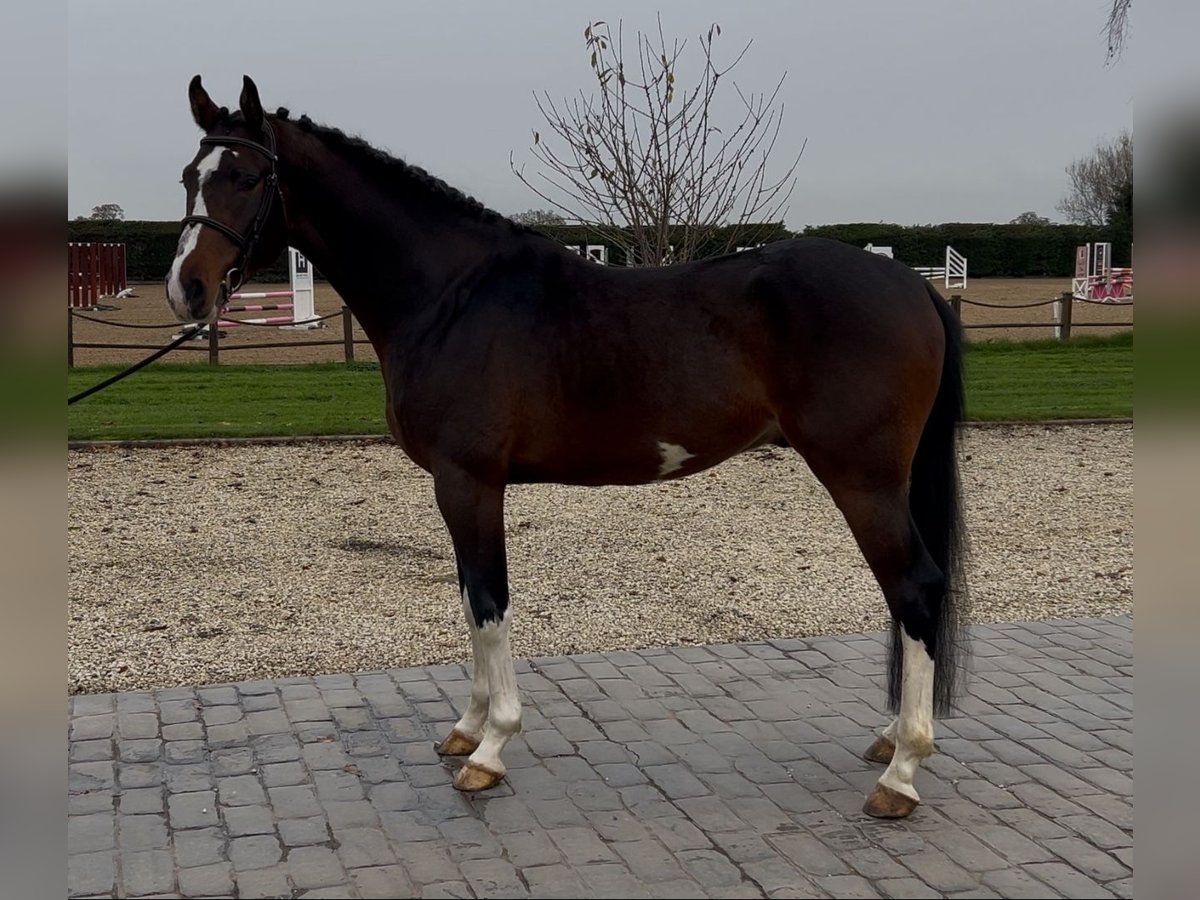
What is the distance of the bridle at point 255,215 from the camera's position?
3.44 metres

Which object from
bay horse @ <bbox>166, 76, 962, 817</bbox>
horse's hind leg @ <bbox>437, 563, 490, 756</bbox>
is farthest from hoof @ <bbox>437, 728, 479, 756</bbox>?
bay horse @ <bbox>166, 76, 962, 817</bbox>

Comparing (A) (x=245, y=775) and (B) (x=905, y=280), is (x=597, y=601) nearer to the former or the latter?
(A) (x=245, y=775)

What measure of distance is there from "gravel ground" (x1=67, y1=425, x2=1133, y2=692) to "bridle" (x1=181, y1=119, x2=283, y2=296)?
2139 millimetres

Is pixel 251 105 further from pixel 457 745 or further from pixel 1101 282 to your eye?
pixel 1101 282

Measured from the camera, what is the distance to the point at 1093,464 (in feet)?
32.0

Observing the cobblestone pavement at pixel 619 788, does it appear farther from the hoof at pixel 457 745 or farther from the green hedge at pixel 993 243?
the green hedge at pixel 993 243

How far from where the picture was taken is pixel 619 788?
3600 millimetres

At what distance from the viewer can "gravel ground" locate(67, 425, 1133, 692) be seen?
5344 mm

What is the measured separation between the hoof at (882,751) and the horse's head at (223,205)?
2767 millimetres

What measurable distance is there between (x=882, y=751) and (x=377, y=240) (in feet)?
8.51

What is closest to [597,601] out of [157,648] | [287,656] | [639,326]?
[287,656]

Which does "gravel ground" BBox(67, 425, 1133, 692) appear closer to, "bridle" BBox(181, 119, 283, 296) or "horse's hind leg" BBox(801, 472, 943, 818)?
"horse's hind leg" BBox(801, 472, 943, 818)

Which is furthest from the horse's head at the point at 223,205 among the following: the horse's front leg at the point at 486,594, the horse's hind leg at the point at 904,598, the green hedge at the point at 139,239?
the green hedge at the point at 139,239
